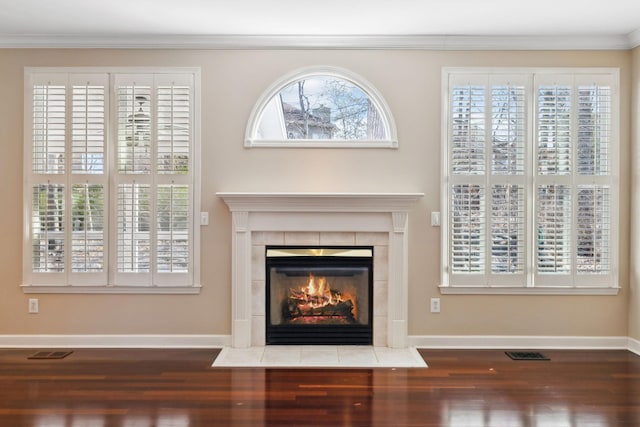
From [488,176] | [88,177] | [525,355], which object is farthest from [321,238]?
[88,177]

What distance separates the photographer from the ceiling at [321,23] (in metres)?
3.56

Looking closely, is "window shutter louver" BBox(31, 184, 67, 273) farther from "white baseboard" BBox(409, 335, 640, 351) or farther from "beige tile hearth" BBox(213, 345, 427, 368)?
"white baseboard" BBox(409, 335, 640, 351)

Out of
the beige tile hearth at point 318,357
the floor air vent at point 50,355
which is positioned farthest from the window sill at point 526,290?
the floor air vent at point 50,355

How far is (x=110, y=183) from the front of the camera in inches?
168

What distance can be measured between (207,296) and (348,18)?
2614 millimetres

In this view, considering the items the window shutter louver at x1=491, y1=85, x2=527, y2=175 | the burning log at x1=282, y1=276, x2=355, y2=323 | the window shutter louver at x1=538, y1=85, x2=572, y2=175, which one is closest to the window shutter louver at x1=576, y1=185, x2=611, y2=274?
the window shutter louver at x1=538, y1=85, x2=572, y2=175

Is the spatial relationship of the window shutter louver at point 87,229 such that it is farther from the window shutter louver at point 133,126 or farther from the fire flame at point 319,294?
the fire flame at point 319,294

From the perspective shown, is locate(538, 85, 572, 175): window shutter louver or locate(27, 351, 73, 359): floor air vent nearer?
locate(27, 351, 73, 359): floor air vent

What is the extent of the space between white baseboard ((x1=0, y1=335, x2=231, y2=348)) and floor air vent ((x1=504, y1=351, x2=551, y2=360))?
242 centimetres

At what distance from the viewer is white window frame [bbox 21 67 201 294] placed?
426 cm

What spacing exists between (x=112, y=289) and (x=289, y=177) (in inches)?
72.5

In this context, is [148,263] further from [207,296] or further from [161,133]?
[161,133]

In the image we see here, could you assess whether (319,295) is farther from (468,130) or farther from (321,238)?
(468,130)

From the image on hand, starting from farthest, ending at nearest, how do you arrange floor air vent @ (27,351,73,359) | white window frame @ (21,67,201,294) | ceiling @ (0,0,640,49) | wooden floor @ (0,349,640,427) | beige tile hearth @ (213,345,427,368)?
1. white window frame @ (21,67,201,294)
2. floor air vent @ (27,351,73,359)
3. beige tile hearth @ (213,345,427,368)
4. ceiling @ (0,0,640,49)
5. wooden floor @ (0,349,640,427)
